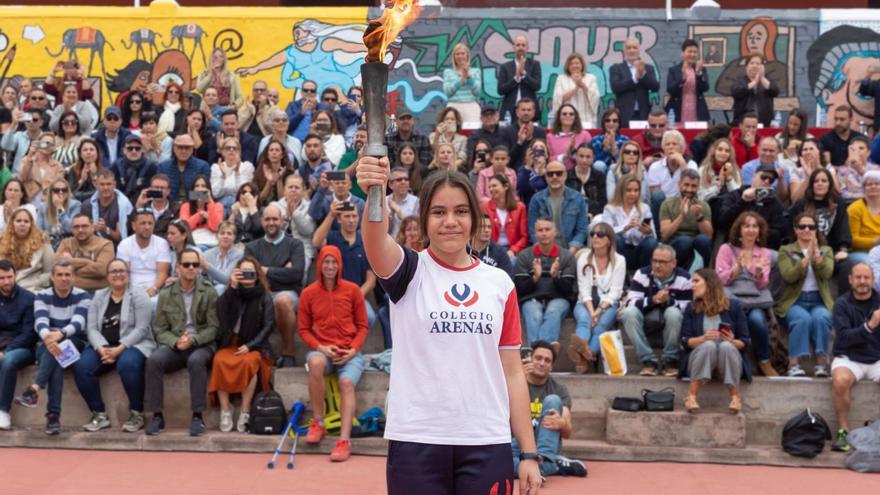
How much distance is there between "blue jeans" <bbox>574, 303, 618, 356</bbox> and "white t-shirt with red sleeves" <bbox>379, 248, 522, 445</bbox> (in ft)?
21.5

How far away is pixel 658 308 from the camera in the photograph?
1099 centimetres

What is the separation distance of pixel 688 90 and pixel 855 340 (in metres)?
6.54

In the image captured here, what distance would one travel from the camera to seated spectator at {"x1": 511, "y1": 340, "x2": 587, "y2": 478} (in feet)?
31.1

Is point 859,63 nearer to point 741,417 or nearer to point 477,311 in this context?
point 741,417

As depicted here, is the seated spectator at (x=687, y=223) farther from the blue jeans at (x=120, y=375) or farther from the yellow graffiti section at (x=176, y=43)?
the yellow graffiti section at (x=176, y=43)

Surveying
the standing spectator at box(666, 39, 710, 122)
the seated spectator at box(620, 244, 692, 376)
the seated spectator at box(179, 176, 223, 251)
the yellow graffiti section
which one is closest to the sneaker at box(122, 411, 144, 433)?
the seated spectator at box(179, 176, 223, 251)

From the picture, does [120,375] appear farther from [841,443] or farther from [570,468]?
[841,443]

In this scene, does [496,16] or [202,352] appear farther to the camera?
[496,16]

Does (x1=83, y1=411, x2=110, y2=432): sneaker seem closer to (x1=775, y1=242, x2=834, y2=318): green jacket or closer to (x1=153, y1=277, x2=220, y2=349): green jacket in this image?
(x1=153, y1=277, x2=220, y2=349): green jacket

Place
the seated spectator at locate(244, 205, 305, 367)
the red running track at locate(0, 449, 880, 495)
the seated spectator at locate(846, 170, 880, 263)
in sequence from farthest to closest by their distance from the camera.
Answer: the seated spectator at locate(846, 170, 880, 263)
the seated spectator at locate(244, 205, 305, 367)
the red running track at locate(0, 449, 880, 495)

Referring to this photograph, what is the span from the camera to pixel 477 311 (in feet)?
14.7

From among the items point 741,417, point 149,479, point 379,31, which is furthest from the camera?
point 741,417

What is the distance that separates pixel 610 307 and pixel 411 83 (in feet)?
29.8

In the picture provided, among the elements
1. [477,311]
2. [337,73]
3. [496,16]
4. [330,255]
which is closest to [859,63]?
[496,16]
